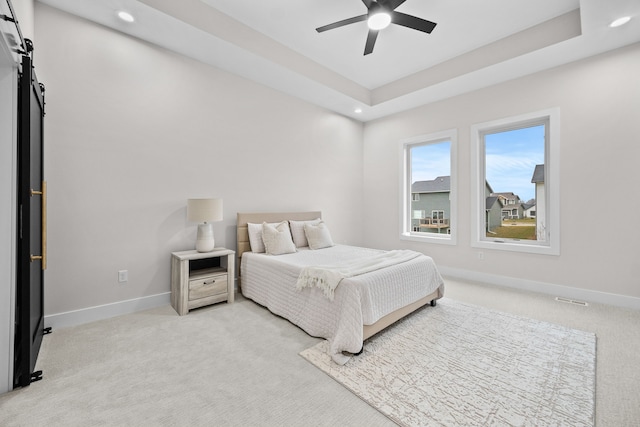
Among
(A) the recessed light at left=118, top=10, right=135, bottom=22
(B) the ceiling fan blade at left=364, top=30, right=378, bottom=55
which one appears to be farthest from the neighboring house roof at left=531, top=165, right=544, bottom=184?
(A) the recessed light at left=118, top=10, right=135, bottom=22

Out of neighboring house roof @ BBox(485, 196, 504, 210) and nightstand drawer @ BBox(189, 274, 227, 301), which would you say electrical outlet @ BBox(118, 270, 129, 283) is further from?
neighboring house roof @ BBox(485, 196, 504, 210)

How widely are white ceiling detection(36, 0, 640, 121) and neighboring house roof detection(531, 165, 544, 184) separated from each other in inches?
50.2

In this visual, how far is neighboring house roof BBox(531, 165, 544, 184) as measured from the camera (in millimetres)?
3660

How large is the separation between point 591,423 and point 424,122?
416 cm

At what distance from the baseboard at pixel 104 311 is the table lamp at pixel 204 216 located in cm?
69

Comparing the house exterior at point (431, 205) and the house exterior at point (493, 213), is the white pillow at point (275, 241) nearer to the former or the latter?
the house exterior at point (431, 205)

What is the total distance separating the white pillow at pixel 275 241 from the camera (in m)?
3.31

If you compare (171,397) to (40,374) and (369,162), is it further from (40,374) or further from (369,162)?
(369,162)

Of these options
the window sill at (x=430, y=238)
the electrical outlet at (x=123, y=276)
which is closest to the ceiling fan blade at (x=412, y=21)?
the window sill at (x=430, y=238)

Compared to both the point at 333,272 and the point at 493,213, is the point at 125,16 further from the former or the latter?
the point at 493,213

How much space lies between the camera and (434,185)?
185 inches

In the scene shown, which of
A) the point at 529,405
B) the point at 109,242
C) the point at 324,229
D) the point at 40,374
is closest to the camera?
the point at 529,405

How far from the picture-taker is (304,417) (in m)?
1.46

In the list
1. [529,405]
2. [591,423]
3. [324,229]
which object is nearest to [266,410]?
[529,405]
